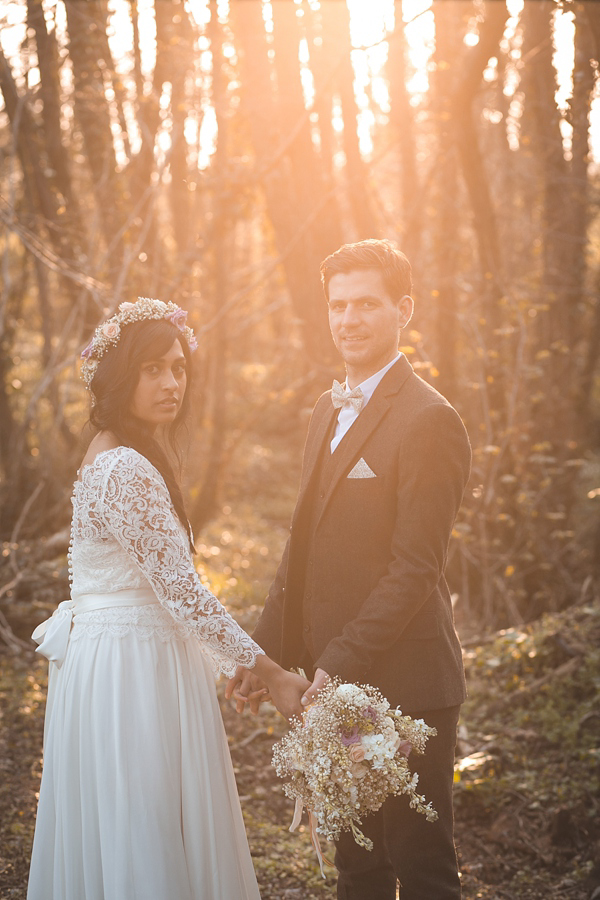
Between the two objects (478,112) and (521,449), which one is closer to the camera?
(521,449)

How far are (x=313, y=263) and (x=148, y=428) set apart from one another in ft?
12.8

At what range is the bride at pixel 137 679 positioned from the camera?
108 inches

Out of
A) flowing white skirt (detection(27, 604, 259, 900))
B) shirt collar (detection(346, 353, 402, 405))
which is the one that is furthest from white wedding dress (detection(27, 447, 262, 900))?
shirt collar (detection(346, 353, 402, 405))

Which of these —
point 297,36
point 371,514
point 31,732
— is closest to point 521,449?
point 297,36

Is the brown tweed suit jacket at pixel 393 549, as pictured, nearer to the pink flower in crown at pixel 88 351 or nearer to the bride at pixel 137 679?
the bride at pixel 137 679

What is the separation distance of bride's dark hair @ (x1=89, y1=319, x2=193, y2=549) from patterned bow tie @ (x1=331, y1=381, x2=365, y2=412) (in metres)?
0.62

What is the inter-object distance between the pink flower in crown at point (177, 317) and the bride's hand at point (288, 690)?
4.21ft

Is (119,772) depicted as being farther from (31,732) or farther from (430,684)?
(31,732)

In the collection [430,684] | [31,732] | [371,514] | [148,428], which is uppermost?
[148,428]

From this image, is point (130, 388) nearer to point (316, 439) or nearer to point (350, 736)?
point (316, 439)

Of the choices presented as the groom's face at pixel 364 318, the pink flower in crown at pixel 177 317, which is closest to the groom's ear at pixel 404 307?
the groom's face at pixel 364 318

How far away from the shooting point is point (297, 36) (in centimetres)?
671

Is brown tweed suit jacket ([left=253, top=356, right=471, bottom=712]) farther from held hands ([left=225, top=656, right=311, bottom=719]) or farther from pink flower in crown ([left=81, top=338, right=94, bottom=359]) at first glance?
pink flower in crown ([left=81, top=338, right=94, bottom=359])

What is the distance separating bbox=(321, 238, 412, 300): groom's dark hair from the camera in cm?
281
